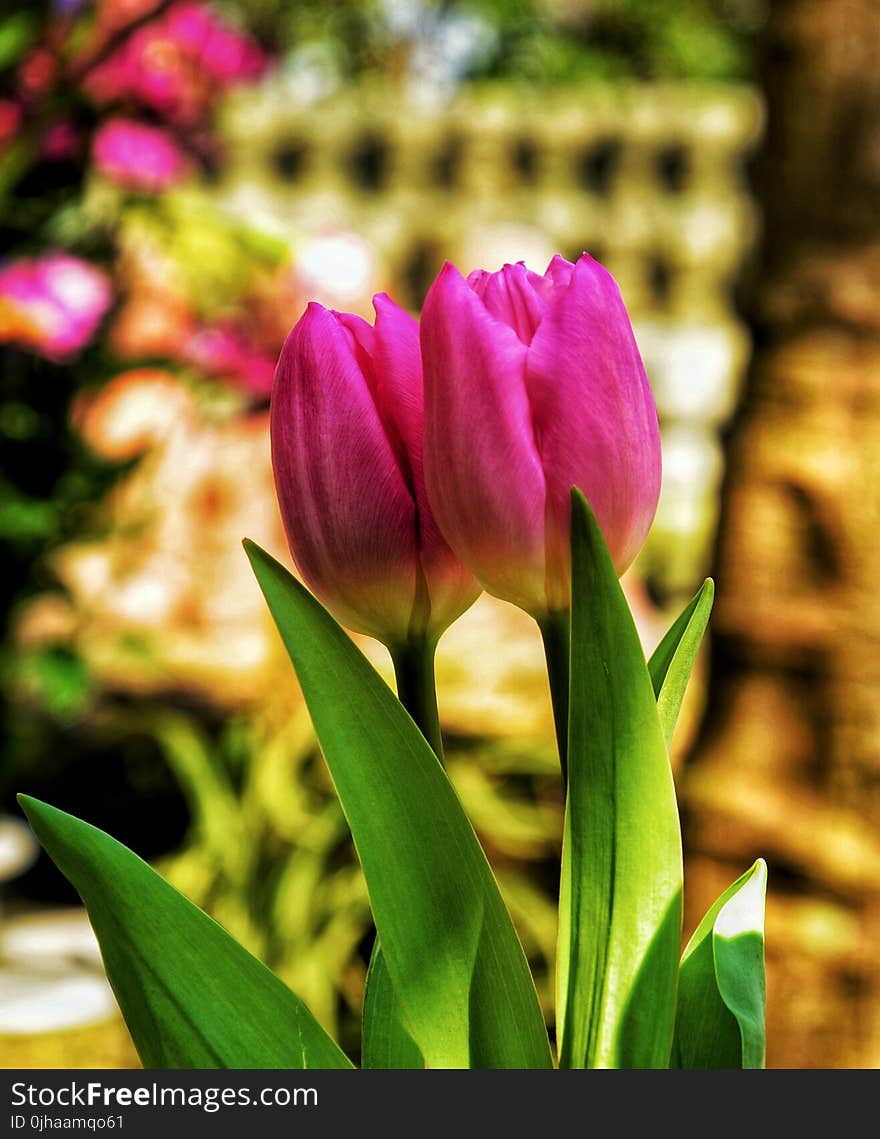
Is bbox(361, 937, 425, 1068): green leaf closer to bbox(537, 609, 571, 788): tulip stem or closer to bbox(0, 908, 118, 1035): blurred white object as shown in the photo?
bbox(537, 609, 571, 788): tulip stem

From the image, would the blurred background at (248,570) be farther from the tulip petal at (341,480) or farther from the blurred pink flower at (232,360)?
the tulip petal at (341,480)

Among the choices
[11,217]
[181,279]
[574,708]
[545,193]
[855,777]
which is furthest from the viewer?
[545,193]

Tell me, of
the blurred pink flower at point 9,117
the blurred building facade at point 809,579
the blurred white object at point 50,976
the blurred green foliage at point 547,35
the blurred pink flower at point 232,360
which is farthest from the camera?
the blurred green foliage at point 547,35

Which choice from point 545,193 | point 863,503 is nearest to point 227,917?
point 863,503

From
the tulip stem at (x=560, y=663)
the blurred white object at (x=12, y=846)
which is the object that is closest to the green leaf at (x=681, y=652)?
the tulip stem at (x=560, y=663)

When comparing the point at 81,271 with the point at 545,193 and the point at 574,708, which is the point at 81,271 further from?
the point at 545,193

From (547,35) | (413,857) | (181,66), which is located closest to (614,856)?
(413,857)
